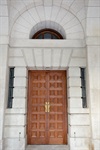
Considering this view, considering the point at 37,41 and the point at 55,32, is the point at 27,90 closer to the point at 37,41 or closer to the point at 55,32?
the point at 37,41

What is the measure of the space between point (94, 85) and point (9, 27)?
3188 mm

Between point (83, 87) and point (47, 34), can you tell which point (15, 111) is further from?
point (47, 34)

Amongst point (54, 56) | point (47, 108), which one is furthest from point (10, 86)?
point (54, 56)

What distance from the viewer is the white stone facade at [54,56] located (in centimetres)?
458

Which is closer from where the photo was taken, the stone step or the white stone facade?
the white stone facade

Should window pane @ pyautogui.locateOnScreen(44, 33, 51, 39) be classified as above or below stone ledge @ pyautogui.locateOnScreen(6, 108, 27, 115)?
above

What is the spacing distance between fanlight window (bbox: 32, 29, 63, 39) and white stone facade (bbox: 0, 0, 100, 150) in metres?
0.21

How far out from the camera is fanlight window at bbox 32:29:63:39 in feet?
18.2

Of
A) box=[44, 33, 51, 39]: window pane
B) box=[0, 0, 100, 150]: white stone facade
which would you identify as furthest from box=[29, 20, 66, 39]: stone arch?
box=[44, 33, 51, 39]: window pane

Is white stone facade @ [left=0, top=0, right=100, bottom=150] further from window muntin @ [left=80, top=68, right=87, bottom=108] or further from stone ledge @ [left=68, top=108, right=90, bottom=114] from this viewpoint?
window muntin @ [left=80, top=68, right=87, bottom=108]

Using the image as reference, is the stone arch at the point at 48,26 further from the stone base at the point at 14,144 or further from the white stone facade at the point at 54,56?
the stone base at the point at 14,144

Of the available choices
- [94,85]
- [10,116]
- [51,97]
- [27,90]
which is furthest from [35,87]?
[94,85]

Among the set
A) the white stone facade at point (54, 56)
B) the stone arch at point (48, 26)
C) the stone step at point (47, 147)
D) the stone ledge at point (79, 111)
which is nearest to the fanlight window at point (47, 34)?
the stone arch at point (48, 26)

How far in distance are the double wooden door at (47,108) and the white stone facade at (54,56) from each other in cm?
33
